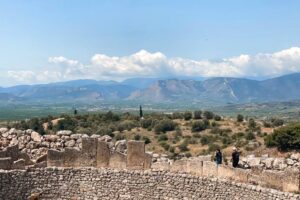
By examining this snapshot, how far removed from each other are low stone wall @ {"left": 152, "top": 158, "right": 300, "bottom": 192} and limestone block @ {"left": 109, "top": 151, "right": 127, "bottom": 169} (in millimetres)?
1182

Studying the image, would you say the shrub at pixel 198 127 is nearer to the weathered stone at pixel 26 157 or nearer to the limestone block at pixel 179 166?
the weathered stone at pixel 26 157

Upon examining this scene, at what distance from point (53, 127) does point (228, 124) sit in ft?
50.4

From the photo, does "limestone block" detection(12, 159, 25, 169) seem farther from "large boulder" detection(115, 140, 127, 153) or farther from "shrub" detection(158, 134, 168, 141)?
"shrub" detection(158, 134, 168, 141)

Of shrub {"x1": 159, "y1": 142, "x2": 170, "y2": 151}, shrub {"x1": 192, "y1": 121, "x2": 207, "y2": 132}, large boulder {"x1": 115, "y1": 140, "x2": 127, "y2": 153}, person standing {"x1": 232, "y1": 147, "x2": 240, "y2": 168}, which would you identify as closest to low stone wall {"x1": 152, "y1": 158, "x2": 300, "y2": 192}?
person standing {"x1": 232, "y1": 147, "x2": 240, "y2": 168}

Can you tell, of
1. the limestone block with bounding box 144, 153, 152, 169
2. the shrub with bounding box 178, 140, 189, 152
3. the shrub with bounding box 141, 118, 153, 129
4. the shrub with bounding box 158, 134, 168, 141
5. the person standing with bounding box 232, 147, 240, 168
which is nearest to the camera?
the person standing with bounding box 232, 147, 240, 168

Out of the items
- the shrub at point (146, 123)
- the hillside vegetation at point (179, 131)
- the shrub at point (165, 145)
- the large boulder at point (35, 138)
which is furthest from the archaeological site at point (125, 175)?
the shrub at point (146, 123)

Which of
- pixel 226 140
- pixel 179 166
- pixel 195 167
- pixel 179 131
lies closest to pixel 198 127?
pixel 179 131

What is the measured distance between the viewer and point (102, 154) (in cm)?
1852

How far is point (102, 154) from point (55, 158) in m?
1.82

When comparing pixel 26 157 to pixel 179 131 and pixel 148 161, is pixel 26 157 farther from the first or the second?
pixel 179 131

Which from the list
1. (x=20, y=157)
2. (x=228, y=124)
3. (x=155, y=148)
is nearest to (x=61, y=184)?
(x=20, y=157)

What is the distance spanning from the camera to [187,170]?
16797 millimetres

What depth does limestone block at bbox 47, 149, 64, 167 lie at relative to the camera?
1858 centimetres

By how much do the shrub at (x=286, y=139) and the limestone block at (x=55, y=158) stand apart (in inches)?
414
